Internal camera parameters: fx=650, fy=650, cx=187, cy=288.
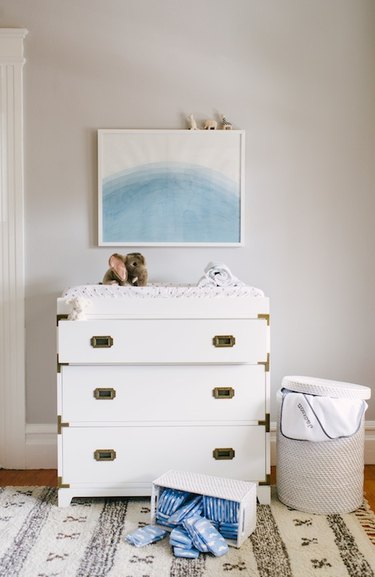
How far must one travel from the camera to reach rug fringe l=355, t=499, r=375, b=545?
2.36 metres

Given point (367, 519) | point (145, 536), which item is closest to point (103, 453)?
point (145, 536)

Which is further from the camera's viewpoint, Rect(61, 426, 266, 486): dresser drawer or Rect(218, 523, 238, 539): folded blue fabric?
Rect(61, 426, 266, 486): dresser drawer

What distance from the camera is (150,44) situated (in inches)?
122

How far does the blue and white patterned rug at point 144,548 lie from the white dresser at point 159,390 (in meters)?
0.12

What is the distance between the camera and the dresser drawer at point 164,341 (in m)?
2.56

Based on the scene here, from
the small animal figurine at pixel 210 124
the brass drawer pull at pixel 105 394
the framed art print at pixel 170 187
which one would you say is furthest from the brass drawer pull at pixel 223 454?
the small animal figurine at pixel 210 124

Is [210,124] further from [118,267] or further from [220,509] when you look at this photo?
[220,509]

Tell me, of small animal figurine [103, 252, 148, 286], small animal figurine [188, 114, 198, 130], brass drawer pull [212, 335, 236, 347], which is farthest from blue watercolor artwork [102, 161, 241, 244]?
brass drawer pull [212, 335, 236, 347]

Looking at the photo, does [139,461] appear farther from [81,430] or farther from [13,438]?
[13,438]

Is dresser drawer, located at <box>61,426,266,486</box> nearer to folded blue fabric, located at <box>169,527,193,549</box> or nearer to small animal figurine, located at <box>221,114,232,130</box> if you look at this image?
folded blue fabric, located at <box>169,527,193,549</box>

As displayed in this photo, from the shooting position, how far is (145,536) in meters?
2.26

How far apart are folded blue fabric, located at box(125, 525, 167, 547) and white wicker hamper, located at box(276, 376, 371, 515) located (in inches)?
23.1

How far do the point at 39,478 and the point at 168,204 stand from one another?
141 cm

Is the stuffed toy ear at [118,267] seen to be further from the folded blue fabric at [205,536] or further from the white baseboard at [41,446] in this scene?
the folded blue fabric at [205,536]
